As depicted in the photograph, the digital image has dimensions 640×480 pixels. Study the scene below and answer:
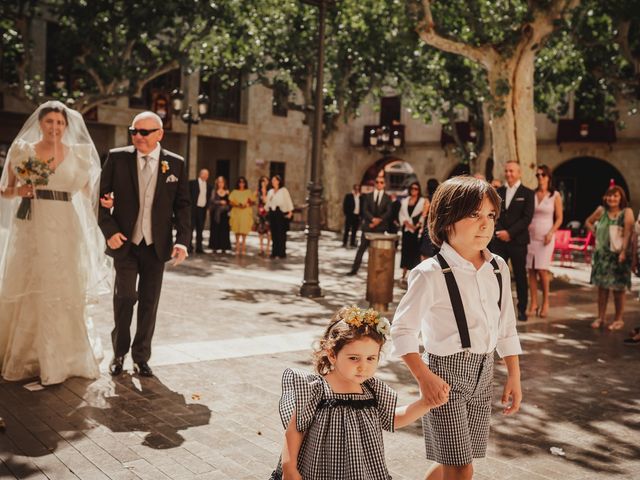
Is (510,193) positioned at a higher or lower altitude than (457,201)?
higher

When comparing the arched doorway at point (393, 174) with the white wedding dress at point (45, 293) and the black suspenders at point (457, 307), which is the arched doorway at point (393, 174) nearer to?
the white wedding dress at point (45, 293)

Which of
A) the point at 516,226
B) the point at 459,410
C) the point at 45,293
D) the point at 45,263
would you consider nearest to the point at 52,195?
the point at 45,263

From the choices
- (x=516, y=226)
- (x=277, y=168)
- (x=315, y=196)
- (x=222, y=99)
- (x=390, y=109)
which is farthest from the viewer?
(x=390, y=109)

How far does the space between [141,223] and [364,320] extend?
3631 mm

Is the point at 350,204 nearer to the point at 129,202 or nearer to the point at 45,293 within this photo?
the point at 129,202

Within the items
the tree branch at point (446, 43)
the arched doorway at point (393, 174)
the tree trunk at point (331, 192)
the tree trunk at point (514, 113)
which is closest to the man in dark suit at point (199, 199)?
the tree branch at point (446, 43)

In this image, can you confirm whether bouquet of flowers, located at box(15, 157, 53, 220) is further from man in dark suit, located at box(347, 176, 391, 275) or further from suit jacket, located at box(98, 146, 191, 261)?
man in dark suit, located at box(347, 176, 391, 275)

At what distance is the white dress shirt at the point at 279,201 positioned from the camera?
17328mm

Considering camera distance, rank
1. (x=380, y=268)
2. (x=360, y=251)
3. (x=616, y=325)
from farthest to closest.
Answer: (x=360, y=251) → (x=380, y=268) → (x=616, y=325)

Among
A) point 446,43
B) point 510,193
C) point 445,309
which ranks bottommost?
point 445,309

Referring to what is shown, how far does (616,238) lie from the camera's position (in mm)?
8961

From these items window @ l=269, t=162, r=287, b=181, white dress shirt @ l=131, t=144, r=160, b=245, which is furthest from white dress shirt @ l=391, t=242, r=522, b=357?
window @ l=269, t=162, r=287, b=181

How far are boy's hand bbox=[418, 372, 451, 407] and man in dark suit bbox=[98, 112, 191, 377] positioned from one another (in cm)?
354

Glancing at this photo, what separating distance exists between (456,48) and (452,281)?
39.2 feet
